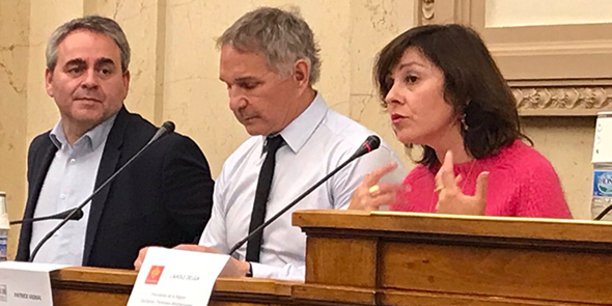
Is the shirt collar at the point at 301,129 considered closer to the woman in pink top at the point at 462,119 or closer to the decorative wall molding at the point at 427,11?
the woman in pink top at the point at 462,119

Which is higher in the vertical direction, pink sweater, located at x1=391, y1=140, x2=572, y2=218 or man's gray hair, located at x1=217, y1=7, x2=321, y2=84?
man's gray hair, located at x1=217, y1=7, x2=321, y2=84

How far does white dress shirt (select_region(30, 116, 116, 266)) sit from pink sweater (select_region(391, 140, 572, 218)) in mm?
1227

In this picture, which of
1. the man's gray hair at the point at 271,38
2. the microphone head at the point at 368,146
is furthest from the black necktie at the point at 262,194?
the microphone head at the point at 368,146

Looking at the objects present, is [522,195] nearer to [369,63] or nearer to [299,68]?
[299,68]

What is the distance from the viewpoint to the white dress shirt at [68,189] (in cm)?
352

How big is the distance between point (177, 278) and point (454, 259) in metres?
0.58

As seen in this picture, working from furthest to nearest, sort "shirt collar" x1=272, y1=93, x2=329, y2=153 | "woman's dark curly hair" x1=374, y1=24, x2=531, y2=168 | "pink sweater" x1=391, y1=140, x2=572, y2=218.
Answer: "shirt collar" x1=272, y1=93, x2=329, y2=153 < "woman's dark curly hair" x1=374, y1=24, x2=531, y2=168 < "pink sweater" x1=391, y1=140, x2=572, y2=218

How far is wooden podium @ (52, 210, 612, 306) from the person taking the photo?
5.68ft

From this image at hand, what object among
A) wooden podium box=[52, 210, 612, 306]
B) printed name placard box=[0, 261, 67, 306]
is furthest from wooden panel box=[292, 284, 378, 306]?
printed name placard box=[0, 261, 67, 306]

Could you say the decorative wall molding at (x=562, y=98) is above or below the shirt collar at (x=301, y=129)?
above

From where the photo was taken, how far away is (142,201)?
11.6ft

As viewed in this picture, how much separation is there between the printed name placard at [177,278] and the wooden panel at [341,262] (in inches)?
9.5

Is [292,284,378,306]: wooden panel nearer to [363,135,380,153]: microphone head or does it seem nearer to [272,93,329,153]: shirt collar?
[363,135,380,153]: microphone head

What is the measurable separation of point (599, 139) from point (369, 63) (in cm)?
187
